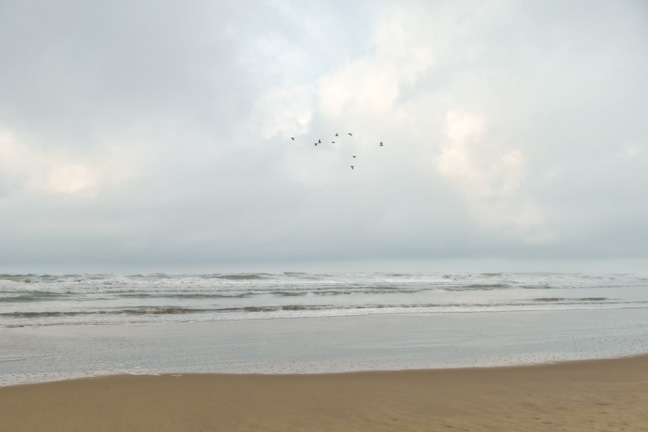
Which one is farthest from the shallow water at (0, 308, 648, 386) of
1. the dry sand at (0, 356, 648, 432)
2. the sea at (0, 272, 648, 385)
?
the dry sand at (0, 356, 648, 432)

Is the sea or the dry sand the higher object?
the sea

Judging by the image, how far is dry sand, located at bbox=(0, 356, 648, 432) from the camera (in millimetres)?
6734

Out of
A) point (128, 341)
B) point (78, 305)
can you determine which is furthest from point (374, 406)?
point (78, 305)

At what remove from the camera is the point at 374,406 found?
764 cm

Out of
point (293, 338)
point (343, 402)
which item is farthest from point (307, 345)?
point (343, 402)

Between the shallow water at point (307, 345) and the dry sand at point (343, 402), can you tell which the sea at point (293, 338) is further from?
the dry sand at point (343, 402)

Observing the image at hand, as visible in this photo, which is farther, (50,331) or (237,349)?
(50,331)

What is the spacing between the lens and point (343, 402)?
26.1 ft

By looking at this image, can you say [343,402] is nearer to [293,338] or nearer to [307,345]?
[307,345]

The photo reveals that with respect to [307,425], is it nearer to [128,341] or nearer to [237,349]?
[237,349]

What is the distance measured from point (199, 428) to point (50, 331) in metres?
13.1

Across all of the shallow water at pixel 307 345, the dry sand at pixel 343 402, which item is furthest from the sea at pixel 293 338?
the dry sand at pixel 343 402

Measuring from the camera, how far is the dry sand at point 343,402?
22.1 ft

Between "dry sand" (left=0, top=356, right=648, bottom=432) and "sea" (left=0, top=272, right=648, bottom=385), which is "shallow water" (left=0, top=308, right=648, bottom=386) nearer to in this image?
"sea" (left=0, top=272, right=648, bottom=385)
